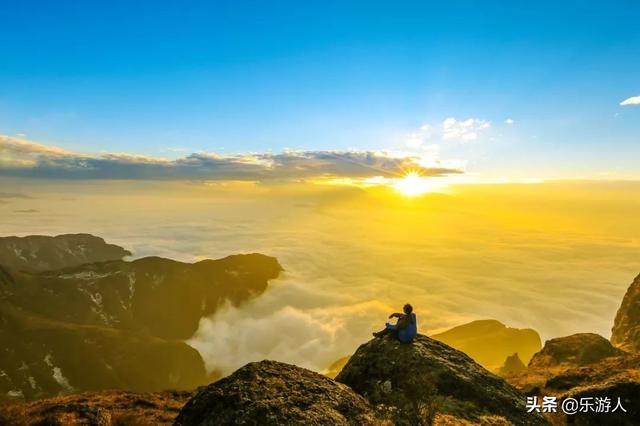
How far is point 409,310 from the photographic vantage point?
18531mm

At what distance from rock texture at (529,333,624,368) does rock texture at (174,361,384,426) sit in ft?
115

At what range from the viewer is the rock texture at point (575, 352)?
37.3m

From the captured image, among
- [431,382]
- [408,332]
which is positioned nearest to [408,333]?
[408,332]

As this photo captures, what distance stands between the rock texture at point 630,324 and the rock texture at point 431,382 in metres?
45.8

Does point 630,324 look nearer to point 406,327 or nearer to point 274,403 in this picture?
point 406,327

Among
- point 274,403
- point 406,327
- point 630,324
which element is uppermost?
point 406,327

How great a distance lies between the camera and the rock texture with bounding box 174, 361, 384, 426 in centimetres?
1152

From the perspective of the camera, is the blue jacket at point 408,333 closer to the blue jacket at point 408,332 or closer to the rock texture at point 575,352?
the blue jacket at point 408,332

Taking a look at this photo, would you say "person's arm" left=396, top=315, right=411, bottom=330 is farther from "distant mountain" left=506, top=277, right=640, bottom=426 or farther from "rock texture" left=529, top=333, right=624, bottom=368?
"rock texture" left=529, top=333, right=624, bottom=368

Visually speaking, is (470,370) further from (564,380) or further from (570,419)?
(564,380)

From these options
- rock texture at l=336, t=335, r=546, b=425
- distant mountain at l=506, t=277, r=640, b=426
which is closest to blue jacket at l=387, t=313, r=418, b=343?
rock texture at l=336, t=335, r=546, b=425

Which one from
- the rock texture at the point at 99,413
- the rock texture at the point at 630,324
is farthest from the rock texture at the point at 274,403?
the rock texture at the point at 630,324

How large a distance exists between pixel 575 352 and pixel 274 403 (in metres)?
41.8

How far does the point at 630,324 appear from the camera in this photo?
61.2 metres
